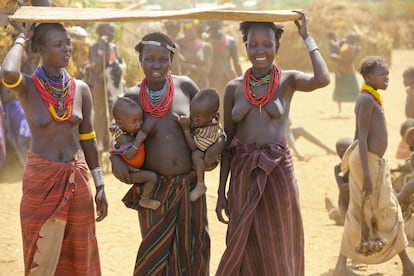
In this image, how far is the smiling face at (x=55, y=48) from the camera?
15.2ft

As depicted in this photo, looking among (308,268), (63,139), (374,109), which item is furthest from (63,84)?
(308,268)

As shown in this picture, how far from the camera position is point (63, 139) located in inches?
185

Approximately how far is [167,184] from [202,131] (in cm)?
39

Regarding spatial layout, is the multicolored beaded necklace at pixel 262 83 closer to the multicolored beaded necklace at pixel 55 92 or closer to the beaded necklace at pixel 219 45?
the multicolored beaded necklace at pixel 55 92

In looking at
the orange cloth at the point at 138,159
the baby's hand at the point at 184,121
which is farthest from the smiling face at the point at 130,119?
the baby's hand at the point at 184,121

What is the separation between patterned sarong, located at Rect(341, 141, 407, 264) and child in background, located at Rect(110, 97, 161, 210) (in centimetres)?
200

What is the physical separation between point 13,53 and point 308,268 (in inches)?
127

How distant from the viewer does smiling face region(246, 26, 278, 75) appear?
469cm

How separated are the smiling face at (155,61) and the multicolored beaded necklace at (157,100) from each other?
0.28ft

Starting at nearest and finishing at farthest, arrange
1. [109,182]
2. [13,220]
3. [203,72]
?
1. [13,220]
2. [109,182]
3. [203,72]

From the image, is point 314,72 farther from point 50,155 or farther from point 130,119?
point 50,155

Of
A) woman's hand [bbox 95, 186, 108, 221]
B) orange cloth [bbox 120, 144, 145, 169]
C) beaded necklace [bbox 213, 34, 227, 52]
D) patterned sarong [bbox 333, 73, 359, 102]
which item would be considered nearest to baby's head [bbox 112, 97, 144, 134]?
orange cloth [bbox 120, 144, 145, 169]

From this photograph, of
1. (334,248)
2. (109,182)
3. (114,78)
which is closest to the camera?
(334,248)

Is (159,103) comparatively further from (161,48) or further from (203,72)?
(203,72)
